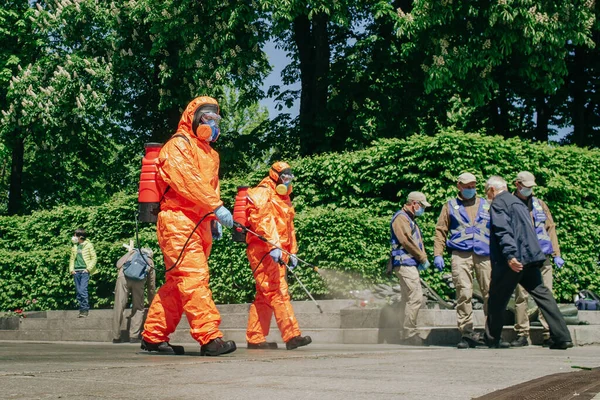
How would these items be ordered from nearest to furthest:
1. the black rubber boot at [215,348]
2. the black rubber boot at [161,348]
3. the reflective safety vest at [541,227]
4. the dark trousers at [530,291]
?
the black rubber boot at [215,348], the black rubber boot at [161,348], the dark trousers at [530,291], the reflective safety vest at [541,227]

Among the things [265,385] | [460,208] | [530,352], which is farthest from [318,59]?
[265,385]

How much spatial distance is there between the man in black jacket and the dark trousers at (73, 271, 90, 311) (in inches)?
390

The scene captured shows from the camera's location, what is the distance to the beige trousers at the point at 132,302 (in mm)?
15453

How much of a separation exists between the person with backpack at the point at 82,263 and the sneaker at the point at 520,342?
9.63 m

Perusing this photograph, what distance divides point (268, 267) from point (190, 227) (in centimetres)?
212

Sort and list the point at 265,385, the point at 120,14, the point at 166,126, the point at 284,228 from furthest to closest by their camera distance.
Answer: the point at 166,126 < the point at 120,14 < the point at 284,228 < the point at 265,385

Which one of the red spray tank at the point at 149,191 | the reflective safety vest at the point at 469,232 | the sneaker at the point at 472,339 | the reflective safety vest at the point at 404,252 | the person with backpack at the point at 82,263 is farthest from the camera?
the person with backpack at the point at 82,263

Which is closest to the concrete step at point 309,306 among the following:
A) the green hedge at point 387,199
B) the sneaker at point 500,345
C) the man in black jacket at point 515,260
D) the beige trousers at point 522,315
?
the green hedge at point 387,199

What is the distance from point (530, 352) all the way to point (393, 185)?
6.75 meters

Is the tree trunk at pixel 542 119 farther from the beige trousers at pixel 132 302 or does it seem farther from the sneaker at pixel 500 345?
the sneaker at pixel 500 345

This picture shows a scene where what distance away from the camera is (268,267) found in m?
10.7

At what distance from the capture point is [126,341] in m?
15.8

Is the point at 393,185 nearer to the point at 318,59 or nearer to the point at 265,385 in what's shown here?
the point at 318,59

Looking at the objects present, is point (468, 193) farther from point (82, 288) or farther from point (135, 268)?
point (82, 288)
